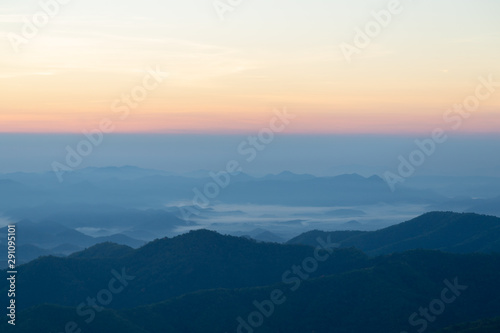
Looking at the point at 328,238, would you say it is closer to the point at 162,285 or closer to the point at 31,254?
the point at 162,285

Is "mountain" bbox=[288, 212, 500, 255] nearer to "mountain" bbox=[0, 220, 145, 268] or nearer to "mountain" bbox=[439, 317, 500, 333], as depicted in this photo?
"mountain" bbox=[439, 317, 500, 333]

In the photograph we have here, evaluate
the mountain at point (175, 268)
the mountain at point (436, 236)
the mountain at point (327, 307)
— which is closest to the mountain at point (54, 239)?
the mountain at point (436, 236)

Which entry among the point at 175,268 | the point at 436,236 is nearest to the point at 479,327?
the point at 175,268

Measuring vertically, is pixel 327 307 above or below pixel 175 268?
below

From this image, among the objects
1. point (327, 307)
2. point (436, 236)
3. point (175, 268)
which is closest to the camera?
point (327, 307)

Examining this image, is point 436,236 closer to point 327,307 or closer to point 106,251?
point 327,307

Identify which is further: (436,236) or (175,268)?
(436,236)

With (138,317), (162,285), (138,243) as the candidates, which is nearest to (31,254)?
(138,243)

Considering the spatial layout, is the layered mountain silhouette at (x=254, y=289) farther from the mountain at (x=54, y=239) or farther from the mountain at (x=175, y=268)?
the mountain at (x=54, y=239)

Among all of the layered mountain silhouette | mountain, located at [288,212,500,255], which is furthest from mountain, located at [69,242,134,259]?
mountain, located at [288,212,500,255]
